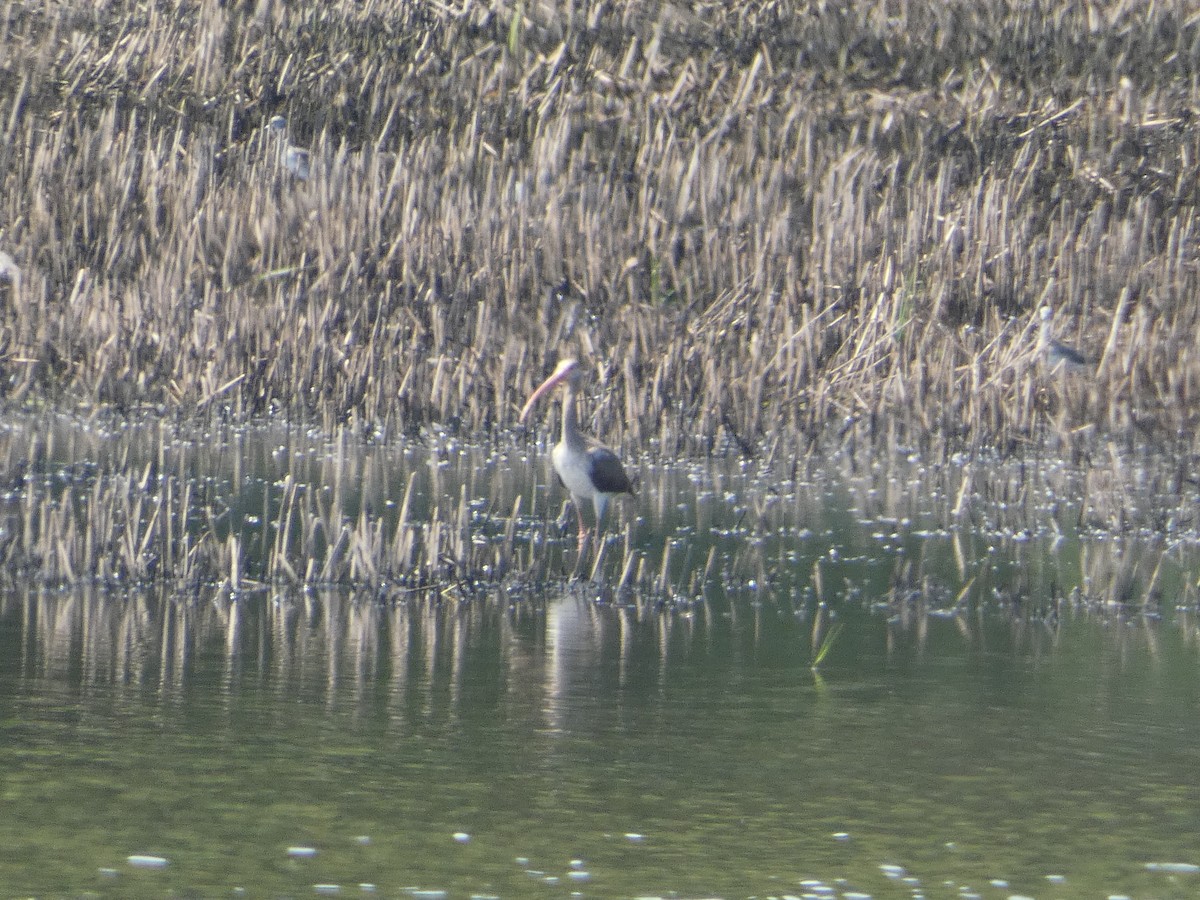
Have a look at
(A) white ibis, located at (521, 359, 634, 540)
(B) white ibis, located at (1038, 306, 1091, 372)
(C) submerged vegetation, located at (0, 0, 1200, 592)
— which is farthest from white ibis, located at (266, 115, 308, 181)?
(A) white ibis, located at (521, 359, 634, 540)

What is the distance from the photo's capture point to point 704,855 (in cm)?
570

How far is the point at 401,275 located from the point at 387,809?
1082cm

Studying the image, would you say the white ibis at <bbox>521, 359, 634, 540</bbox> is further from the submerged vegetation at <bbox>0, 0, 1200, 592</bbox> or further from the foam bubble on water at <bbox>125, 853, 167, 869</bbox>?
the foam bubble on water at <bbox>125, 853, 167, 869</bbox>

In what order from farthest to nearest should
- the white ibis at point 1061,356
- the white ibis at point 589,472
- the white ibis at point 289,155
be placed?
the white ibis at point 289,155 < the white ibis at point 1061,356 < the white ibis at point 589,472

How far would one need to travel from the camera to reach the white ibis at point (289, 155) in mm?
19125

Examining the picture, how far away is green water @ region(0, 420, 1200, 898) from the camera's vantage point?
5.61m

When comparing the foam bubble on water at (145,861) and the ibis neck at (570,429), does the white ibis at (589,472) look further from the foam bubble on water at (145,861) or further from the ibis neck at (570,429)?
the foam bubble on water at (145,861)

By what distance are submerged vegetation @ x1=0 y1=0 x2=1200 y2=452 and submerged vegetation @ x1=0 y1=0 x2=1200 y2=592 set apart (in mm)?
39

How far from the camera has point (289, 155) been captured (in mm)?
19281

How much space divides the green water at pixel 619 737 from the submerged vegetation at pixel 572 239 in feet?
2.75

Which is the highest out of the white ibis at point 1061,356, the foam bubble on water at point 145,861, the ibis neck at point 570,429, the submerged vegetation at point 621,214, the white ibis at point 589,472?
the submerged vegetation at point 621,214

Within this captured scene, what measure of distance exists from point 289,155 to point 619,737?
42.7ft

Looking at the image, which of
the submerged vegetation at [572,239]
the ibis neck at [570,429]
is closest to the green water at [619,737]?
the submerged vegetation at [572,239]

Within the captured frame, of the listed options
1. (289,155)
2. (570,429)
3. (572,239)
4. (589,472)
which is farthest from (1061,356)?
(289,155)
